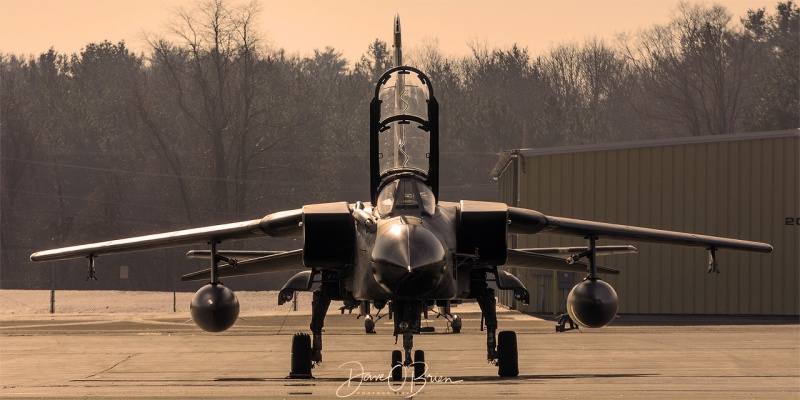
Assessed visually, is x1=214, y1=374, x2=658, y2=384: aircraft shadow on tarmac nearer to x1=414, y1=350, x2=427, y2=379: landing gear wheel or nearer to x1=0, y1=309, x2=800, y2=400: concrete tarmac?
x1=0, y1=309, x2=800, y2=400: concrete tarmac

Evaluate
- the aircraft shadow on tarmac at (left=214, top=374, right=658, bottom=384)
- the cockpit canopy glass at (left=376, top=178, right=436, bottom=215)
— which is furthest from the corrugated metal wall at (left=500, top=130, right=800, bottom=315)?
the cockpit canopy glass at (left=376, top=178, right=436, bottom=215)

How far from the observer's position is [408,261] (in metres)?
13.9

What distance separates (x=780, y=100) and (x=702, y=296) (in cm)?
4531

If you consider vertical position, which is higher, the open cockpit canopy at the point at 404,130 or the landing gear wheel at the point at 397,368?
the open cockpit canopy at the point at 404,130

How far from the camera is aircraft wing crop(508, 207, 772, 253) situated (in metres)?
17.2

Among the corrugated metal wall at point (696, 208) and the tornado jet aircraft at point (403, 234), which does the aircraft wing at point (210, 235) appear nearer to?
the tornado jet aircraft at point (403, 234)

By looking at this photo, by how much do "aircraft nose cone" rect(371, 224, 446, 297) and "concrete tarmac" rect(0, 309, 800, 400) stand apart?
1.35 meters

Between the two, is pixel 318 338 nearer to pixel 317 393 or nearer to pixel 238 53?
pixel 317 393

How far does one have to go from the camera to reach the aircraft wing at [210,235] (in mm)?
17172

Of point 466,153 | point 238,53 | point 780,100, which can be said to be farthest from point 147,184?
point 780,100

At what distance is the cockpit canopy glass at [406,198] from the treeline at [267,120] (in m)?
54.7

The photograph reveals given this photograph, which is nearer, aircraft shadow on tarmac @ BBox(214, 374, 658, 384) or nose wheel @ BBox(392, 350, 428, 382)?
nose wheel @ BBox(392, 350, 428, 382)

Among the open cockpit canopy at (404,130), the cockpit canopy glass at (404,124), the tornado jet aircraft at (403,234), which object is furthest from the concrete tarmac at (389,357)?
the cockpit canopy glass at (404,124)

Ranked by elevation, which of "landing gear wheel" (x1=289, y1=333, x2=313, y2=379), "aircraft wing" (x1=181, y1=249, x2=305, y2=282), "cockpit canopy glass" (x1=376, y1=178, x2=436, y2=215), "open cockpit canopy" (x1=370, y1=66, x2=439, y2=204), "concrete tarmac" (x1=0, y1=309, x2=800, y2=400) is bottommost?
"concrete tarmac" (x1=0, y1=309, x2=800, y2=400)
